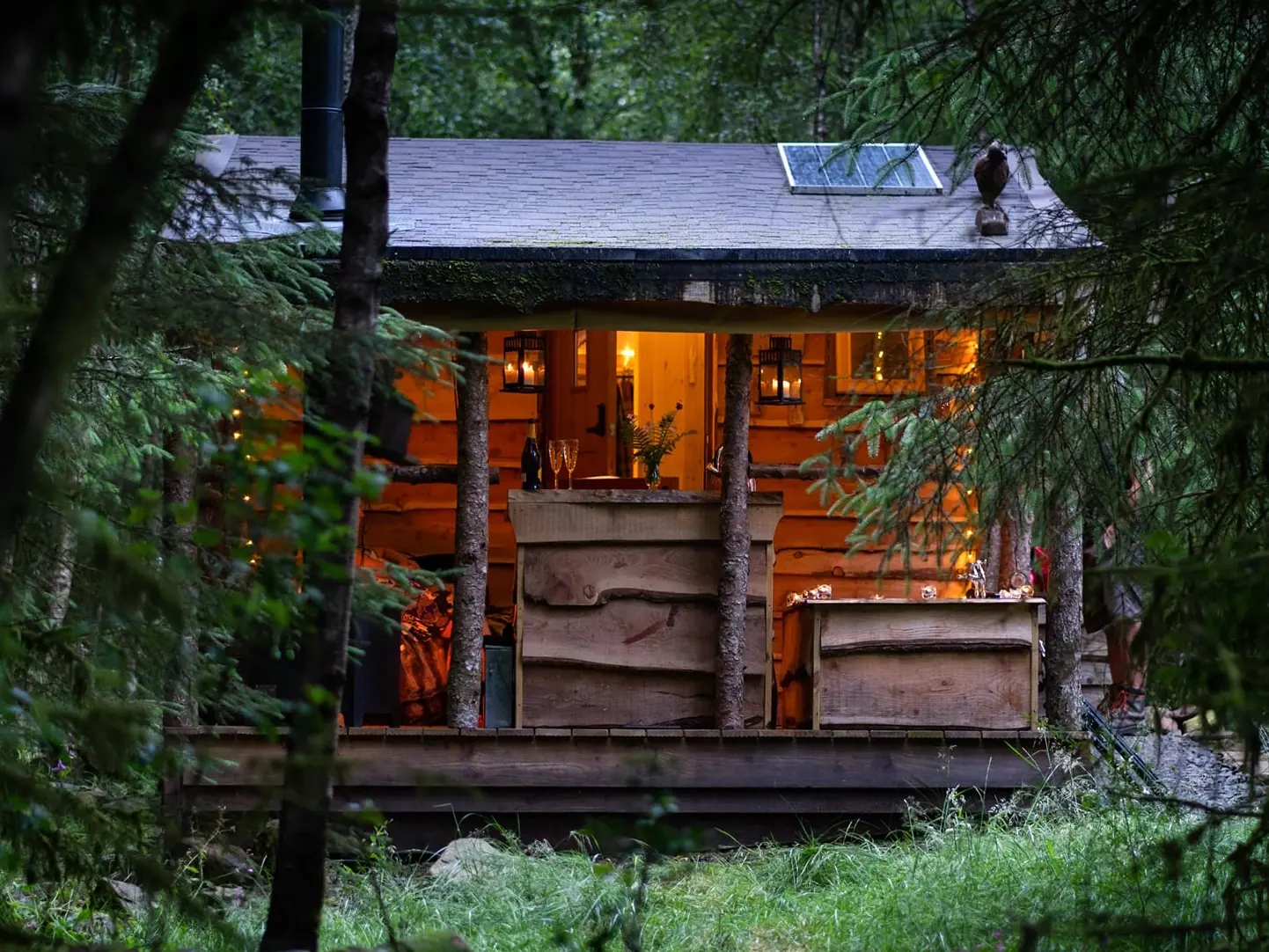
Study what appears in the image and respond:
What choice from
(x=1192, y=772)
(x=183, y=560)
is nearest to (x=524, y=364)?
(x=1192, y=772)

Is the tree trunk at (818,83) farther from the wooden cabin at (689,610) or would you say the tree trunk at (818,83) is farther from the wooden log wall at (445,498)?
the wooden cabin at (689,610)

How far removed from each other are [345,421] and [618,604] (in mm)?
4645

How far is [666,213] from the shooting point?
8.59 metres

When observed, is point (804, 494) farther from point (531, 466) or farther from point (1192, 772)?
point (1192, 772)

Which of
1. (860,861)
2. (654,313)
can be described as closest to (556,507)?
(654,313)

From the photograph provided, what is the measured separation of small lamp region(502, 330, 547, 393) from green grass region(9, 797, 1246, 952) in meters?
3.04

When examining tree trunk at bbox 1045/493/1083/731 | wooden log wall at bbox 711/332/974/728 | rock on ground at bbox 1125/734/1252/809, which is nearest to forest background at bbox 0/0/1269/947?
rock on ground at bbox 1125/734/1252/809

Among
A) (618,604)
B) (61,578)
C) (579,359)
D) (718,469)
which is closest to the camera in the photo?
(61,578)

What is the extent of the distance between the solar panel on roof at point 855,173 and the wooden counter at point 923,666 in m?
2.61

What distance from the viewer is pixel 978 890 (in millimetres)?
5770

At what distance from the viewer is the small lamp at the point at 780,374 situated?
8.85m

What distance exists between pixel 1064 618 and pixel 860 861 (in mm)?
2022

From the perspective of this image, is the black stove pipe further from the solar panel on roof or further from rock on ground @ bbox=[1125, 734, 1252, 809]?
rock on ground @ bbox=[1125, 734, 1252, 809]

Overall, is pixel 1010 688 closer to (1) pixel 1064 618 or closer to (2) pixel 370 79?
(1) pixel 1064 618
